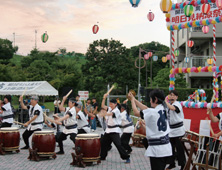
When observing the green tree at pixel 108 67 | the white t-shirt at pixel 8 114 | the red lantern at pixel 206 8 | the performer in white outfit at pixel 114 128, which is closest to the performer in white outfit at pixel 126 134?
the performer in white outfit at pixel 114 128

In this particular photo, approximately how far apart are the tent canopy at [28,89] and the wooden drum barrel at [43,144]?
27.6ft

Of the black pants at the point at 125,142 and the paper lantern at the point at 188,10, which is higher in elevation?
the paper lantern at the point at 188,10

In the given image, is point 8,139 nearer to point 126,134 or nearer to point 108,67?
point 126,134

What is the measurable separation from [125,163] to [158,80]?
2516cm

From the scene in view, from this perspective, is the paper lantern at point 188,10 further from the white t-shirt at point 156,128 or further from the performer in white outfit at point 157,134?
the white t-shirt at point 156,128

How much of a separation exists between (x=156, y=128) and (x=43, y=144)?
5.00 m

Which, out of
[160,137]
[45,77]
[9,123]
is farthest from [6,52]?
[160,137]

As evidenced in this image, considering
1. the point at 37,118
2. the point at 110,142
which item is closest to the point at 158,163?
the point at 110,142

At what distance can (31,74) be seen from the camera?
36.0m

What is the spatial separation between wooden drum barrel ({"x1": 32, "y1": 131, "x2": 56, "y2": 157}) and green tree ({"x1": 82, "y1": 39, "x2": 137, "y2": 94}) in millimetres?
22803

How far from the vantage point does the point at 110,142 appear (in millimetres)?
9039

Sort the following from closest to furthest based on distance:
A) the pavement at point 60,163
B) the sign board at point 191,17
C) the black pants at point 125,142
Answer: the pavement at point 60,163 → the black pants at point 125,142 → the sign board at point 191,17

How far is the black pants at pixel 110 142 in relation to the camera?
339 inches

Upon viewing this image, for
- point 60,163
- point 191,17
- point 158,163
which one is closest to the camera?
point 158,163
